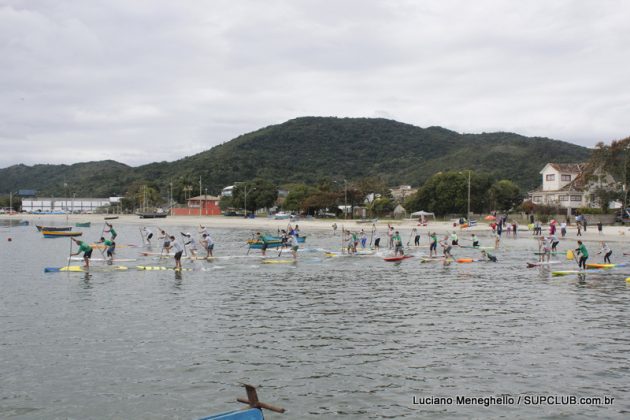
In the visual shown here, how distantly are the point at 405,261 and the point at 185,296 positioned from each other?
63.0 ft

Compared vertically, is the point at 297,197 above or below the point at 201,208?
above

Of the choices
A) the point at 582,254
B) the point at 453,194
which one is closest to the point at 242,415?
the point at 582,254

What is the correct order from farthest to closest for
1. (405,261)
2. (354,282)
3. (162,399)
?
(405,261) → (354,282) → (162,399)

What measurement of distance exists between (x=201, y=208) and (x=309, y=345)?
13261cm

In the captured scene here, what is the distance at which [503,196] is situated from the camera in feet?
335

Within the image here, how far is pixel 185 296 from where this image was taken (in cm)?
2402

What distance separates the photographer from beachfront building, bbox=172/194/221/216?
145 metres

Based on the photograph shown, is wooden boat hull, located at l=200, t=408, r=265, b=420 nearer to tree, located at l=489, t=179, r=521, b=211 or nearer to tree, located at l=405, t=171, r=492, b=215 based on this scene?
tree, located at l=405, t=171, r=492, b=215

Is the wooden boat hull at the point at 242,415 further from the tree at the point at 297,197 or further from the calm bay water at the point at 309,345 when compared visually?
the tree at the point at 297,197

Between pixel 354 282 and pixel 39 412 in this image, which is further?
pixel 354 282

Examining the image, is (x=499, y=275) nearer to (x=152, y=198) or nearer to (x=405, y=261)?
(x=405, y=261)

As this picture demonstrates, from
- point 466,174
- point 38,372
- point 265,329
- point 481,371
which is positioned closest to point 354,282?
point 265,329

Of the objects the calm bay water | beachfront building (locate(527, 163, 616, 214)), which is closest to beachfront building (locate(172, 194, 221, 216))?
beachfront building (locate(527, 163, 616, 214))

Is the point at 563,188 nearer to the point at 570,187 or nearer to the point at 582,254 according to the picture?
the point at 570,187
